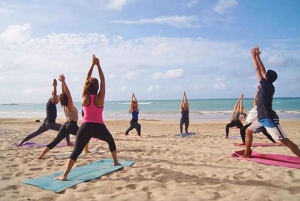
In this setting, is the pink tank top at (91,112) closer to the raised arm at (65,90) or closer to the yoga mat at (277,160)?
the raised arm at (65,90)

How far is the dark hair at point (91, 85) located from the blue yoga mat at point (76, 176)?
1.48 metres

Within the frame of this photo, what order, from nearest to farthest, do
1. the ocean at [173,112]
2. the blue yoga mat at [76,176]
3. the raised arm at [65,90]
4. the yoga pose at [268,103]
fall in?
the blue yoga mat at [76,176], the yoga pose at [268,103], the raised arm at [65,90], the ocean at [173,112]

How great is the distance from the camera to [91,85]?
4266 millimetres

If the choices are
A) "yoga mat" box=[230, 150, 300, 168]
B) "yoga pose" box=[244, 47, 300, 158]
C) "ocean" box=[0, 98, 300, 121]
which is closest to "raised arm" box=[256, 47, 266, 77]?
"yoga pose" box=[244, 47, 300, 158]

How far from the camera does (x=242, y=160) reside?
18.4 ft

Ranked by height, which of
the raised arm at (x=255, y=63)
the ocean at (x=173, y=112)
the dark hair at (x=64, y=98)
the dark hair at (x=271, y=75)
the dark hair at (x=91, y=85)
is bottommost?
the ocean at (x=173, y=112)

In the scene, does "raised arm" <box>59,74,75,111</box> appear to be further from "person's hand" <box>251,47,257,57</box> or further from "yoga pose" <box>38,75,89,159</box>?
"person's hand" <box>251,47,257,57</box>

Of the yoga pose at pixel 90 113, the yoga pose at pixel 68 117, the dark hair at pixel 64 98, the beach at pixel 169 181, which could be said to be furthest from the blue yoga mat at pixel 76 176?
the dark hair at pixel 64 98

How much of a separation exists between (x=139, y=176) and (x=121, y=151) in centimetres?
280

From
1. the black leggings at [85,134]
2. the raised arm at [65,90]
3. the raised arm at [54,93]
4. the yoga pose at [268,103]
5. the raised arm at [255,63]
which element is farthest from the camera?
the raised arm at [54,93]

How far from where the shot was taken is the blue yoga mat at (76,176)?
3.90 m

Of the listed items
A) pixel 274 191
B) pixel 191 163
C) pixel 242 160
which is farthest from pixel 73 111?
pixel 274 191

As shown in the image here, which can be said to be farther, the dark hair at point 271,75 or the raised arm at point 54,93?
the raised arm at point 54,93

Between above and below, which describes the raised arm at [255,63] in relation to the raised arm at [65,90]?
above
